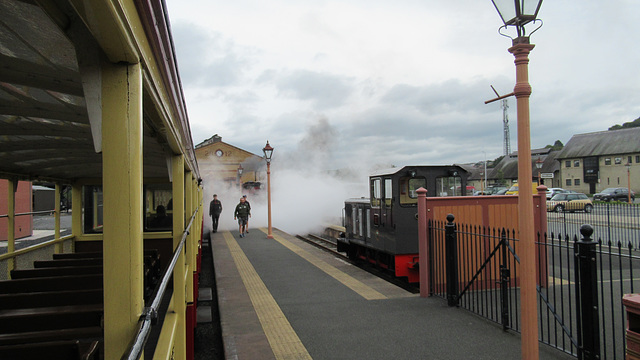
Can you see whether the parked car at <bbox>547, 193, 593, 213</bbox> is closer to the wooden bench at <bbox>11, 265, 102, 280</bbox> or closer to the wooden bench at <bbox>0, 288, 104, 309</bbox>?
the wooden bench at <bbox>11, 265, 102, 280</bbox>

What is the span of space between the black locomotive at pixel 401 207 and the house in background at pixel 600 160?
169ft

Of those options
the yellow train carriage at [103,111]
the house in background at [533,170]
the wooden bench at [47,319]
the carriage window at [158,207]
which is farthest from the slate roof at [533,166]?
the yellow train carriage at [103,111]

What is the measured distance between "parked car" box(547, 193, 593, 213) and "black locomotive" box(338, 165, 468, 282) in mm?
20970

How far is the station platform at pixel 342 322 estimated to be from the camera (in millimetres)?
4746

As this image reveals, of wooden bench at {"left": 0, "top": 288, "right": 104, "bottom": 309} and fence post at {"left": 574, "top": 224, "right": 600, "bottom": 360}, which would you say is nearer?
wooden bench at {"left": 0, "top": 288, "right": 104, "bottom": 309}

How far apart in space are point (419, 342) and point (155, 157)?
12.4 ft

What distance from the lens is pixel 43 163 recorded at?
467 cm

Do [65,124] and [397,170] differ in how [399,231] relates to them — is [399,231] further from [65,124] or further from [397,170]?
[65,124]

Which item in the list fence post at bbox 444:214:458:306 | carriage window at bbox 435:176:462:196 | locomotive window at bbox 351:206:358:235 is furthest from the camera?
locomotive window at bbox 351:206:358:235

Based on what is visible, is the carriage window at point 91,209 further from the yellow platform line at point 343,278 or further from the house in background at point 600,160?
the house in background at point 600,160

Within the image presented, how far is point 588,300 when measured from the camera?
4062 millimetres

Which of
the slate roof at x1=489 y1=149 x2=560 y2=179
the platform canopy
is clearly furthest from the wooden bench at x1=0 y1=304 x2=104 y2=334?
the slate roof at x1=489 y1=149 x2=560 y2=179

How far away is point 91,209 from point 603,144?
62458 millimetres

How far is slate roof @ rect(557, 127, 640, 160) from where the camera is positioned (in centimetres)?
5131
